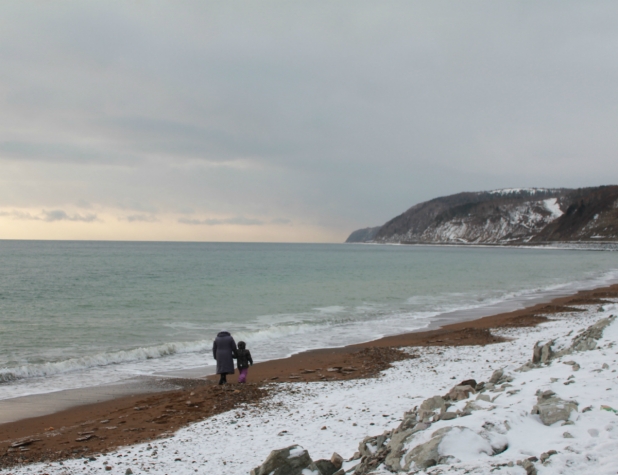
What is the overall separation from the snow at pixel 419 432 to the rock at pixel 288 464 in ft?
2.13

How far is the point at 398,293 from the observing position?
123 ft

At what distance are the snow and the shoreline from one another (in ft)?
2.00

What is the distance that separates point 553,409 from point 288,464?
3.27 m

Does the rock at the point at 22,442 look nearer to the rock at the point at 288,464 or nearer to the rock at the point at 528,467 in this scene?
the rock at the point at 288,464

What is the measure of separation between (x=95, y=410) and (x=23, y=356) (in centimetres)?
729

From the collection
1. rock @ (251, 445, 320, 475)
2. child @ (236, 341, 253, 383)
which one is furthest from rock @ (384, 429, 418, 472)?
child @ (236, 341, 253, 383)

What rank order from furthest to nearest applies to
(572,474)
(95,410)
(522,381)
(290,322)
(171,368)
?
(290,322), (171,368), (95,410), (522,381), (572,474)

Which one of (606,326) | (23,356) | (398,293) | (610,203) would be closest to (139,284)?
(398,293)

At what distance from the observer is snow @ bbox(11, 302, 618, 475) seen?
4.71 metres

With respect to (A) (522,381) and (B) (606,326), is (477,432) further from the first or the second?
(B) (606,326)

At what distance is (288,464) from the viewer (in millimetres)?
5422

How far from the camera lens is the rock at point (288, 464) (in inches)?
213

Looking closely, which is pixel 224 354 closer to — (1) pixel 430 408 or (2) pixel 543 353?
(1) pixel 430 408

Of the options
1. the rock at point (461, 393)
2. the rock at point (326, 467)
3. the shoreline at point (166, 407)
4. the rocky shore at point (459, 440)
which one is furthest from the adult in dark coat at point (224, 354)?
the rock at point (326, 467)
